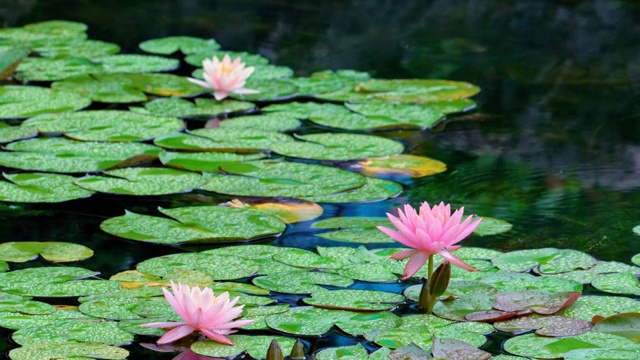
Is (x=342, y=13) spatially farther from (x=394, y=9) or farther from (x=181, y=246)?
(x=181, y=246)

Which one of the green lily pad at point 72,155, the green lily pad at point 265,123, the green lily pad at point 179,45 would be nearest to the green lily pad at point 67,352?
the green lily pad at point 72,155

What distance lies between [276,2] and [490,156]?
264 cm

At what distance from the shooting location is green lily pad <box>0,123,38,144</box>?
304 centimetres

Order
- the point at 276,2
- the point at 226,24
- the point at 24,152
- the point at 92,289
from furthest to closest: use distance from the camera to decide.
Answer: the point at 276,2
the point at 226,24
the point at 24,152
the point at 92,289

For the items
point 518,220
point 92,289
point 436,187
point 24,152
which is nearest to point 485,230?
point 518,220

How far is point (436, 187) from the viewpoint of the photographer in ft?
8.82

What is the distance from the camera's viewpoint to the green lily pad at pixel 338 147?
2.95 metres

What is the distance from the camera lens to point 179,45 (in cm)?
442

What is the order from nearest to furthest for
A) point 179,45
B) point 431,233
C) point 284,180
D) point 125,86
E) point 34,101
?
point 431,233 < point 284,180 < point 34,101 < point 125,86 < point 179,45

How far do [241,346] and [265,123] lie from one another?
1.62m

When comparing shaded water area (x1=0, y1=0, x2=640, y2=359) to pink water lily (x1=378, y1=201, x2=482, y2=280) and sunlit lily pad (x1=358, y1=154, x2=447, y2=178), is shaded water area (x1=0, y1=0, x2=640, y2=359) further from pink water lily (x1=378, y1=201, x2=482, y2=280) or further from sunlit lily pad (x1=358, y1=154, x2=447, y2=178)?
pink water lily (x1=378, y1=201, x2=482, y2=280)

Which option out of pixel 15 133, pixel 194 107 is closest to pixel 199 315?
pixel 15 133

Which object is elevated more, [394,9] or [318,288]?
[394,9]

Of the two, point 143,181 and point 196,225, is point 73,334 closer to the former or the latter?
point 196,225
